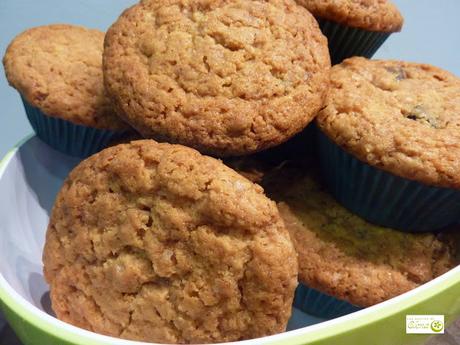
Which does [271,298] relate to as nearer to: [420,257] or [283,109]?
[283,109]

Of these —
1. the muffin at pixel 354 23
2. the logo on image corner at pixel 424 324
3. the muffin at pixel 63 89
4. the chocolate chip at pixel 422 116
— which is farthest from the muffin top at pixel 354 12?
the logo on image corner at pixel 424 324

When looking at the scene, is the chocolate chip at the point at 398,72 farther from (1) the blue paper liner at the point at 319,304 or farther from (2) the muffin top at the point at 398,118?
(1) the blue paper liner at the point at 319,304

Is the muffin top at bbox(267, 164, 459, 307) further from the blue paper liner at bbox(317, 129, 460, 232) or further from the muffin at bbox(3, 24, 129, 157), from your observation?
the muffin at bbox(3, 24, 129, 157)

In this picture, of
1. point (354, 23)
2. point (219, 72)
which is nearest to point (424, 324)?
point (219, 72)

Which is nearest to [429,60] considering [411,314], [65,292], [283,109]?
[283,109]

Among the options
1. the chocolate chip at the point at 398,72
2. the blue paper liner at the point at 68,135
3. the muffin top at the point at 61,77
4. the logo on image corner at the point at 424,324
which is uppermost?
the chocolate chip at the point at 398,72

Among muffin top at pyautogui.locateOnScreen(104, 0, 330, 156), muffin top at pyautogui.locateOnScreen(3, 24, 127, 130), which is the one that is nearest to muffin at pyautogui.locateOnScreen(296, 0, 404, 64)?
muffin top at pyautogui.locateOnScreen(104, 0, 330, 156)

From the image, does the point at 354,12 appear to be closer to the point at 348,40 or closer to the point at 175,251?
the point at 348,40
